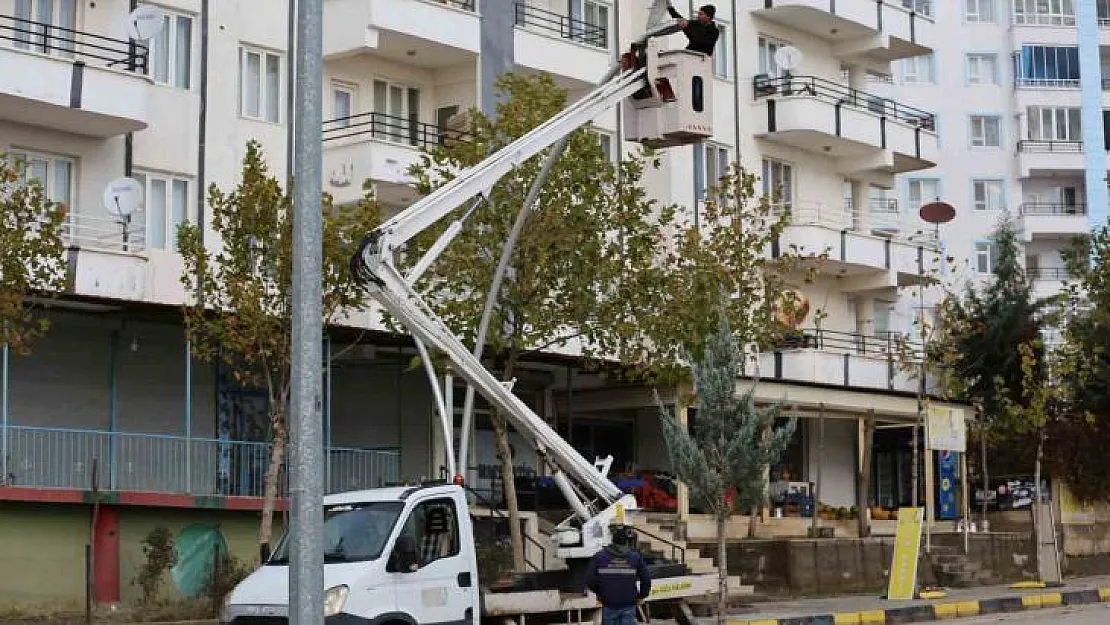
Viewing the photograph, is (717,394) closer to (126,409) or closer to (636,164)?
(636,164)

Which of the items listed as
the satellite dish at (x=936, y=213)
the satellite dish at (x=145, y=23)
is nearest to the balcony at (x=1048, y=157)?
the satellite dish at (x=936, y=213)

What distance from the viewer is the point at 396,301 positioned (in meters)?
20.6

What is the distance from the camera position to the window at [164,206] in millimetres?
30859

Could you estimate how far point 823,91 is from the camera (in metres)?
46.2

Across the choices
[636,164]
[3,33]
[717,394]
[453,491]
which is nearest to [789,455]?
[636,164]

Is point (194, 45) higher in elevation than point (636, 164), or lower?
higher

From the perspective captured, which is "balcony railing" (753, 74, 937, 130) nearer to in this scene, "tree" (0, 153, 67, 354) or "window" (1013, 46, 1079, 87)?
"tree" (0, 153, 67, 354)

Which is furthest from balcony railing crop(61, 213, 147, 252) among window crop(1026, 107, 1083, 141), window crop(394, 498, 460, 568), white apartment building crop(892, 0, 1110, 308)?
window crop(1026, 107, 1083, 141)

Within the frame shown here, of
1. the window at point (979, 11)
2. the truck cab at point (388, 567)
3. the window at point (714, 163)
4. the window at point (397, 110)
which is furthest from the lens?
the window at point (979, 11)

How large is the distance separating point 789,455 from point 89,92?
21.7 metres

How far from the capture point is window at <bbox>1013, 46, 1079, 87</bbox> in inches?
2813

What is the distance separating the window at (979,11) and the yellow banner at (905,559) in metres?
45.1

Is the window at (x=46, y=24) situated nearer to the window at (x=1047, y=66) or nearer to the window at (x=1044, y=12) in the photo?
the window at (x=1047, y=66)

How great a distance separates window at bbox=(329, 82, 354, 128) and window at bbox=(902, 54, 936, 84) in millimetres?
40348
